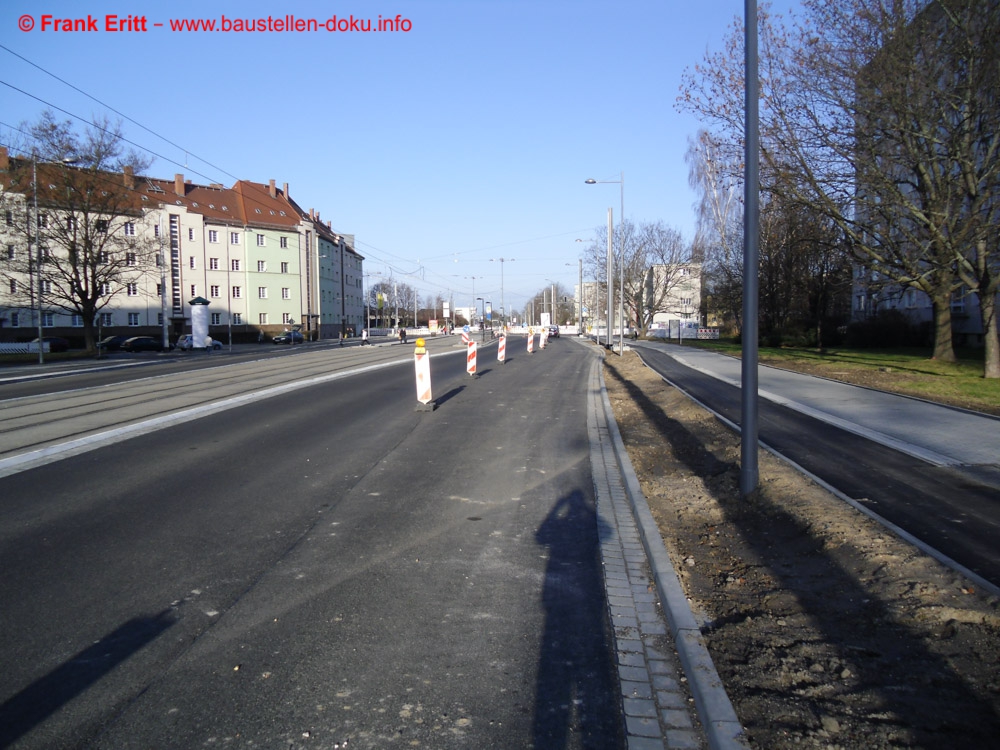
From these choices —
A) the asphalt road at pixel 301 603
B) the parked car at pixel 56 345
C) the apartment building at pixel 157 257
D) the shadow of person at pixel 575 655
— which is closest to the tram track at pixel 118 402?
the asphalt road at pixel 301 603

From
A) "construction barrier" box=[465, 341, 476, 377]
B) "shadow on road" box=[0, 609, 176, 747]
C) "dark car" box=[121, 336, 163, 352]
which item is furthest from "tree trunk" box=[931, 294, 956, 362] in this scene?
"dark car" box=[121, 336, 163, 352]

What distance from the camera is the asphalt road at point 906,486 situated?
18.9 feet

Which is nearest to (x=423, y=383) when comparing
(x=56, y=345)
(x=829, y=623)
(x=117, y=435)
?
(x=117, y=435)

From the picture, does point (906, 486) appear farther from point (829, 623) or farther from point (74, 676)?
point (74, 676)

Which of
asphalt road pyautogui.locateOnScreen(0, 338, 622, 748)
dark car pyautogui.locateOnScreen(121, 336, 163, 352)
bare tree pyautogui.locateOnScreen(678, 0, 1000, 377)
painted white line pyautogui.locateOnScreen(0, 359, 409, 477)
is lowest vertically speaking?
asphalt road pyautogui.locateOnScreen(0, 338, 622, 748)

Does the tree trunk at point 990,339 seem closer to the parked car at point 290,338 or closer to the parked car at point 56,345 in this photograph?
the parked car at point 56,345

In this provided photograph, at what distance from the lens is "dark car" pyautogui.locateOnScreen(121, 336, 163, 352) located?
171 ft

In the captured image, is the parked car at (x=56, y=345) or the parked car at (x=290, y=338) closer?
the parked car at (x=56, y=345)

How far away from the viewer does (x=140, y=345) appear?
52844mm

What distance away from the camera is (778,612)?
4.44 m

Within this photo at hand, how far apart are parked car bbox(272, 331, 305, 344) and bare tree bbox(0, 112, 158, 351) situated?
949 inches

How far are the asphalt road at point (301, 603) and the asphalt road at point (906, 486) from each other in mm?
2753

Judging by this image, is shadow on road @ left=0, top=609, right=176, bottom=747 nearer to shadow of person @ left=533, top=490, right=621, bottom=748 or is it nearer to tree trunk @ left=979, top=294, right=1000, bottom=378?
shadow of person @ left=533, top=490, right=621, bottom=748

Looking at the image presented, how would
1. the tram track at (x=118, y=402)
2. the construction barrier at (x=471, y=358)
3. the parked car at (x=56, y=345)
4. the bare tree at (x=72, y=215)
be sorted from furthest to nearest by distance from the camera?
the parked car at (x=56, y=345)
the bare tree at (x=72, y=215)
the construction barrier at (x=471, y=358)
the tram track at (x=118, y=402)
